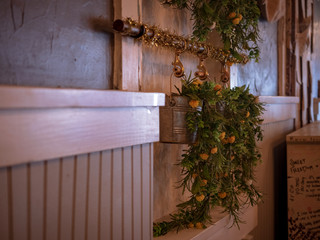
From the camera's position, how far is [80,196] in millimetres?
755

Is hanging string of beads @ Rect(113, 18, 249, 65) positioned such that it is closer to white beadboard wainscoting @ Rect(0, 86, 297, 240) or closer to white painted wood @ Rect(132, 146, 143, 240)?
A: white beadboard wainscoting @ Rect(0, 86, 297, 240)

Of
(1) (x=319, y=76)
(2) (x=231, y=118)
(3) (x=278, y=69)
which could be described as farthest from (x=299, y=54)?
(2) (x=231, y=118)

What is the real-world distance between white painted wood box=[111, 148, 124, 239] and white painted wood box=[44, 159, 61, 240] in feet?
0.56

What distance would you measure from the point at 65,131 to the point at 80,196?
16 cm

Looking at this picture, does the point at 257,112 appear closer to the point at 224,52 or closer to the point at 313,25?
the point at 224,52

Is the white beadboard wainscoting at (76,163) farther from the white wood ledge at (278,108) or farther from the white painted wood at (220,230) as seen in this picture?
the white wood ledge at (278,108)

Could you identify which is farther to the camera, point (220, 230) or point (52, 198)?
point (220, 230)

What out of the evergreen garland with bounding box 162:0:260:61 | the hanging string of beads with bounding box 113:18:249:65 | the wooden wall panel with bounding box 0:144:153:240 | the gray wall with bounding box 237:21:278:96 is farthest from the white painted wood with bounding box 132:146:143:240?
the gray wall with bounding box 237:21:278:96

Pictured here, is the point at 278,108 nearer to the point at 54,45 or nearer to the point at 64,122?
the point at 54,45

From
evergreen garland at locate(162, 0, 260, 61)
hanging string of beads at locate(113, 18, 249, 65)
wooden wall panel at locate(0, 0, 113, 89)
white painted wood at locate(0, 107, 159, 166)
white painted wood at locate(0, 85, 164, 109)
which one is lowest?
white painted wood at locate(0, 107, 159, 166)

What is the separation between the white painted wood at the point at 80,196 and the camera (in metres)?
0.74

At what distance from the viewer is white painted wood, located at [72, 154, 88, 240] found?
74 cm

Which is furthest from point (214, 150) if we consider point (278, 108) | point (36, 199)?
point (278, 108)

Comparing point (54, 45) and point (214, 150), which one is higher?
point (54, 45)
